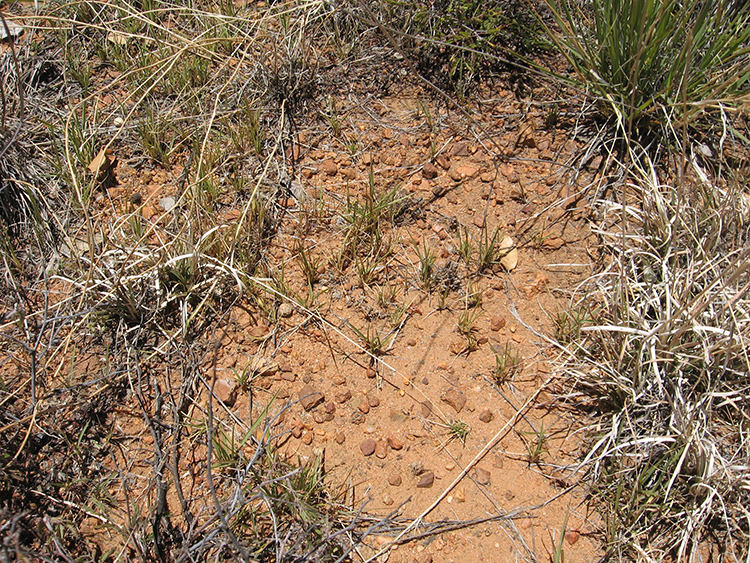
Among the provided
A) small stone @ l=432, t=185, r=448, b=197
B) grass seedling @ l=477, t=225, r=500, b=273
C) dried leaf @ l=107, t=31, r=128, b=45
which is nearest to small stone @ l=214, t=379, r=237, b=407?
grass seedling @ l=477, t=225, r=500, b=273

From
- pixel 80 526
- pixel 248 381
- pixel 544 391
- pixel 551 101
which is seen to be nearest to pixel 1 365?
pixel 80 526

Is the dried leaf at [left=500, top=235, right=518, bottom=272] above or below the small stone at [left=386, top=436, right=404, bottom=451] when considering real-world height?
above

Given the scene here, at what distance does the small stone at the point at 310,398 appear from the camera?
183 centimetres

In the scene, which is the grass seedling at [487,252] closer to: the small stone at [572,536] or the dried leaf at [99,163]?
the small stone at [572,536]

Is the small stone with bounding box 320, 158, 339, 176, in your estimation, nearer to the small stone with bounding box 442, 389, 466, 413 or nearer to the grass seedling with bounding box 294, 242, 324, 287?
the grass seedling with bounding box 294, 242, 324, 287

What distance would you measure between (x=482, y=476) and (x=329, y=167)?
4.38ft

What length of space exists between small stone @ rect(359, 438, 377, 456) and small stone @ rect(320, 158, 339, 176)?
3.67 ft

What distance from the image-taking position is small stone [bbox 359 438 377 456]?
5.73ft

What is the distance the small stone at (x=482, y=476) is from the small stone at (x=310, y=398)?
0.53 meters

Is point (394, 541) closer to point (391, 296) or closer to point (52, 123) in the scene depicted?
point (391, 296)

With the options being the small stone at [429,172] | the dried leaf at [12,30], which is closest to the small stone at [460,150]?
the small stone at [429,172]

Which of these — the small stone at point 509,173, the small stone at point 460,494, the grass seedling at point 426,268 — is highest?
the small stone at point 509,173

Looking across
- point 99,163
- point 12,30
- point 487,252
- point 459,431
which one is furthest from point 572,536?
point 12,30

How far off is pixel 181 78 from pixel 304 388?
4.96 ft
